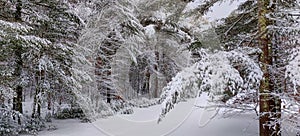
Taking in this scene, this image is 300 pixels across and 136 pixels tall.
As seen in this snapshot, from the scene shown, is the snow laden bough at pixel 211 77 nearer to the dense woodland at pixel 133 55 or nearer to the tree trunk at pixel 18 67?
the dense woodland at pixel 133 55

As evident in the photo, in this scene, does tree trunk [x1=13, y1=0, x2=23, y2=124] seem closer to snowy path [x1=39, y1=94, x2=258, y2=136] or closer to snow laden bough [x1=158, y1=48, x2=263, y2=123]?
snowy path [x1=39, y1=94, x2=258, y2=136]

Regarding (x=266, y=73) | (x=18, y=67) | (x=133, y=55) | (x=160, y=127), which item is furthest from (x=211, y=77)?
(x=133, y=55)

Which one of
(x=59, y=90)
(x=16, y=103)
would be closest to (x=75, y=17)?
(x=59, y=90)

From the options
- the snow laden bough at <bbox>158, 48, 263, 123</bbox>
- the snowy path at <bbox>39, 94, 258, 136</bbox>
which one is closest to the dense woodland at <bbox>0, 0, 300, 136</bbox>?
the snow laden bough at <bbox>158, 48, 263, 123</bbox>

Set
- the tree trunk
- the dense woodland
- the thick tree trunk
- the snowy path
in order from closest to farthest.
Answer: the dense woodland < the thick tree trunk < the snowy path < the tree trunk

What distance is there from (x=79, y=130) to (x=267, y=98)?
505 centimetres

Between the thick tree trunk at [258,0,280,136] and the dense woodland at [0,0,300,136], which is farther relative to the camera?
the thick tree trunk at [258,0,280,136]

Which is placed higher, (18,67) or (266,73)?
(18,67)

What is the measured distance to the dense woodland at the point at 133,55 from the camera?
4020mm

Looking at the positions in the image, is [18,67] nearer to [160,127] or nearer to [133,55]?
[160,127]

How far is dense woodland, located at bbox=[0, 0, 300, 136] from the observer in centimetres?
402

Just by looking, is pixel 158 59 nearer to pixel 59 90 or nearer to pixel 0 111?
pixel 59 90

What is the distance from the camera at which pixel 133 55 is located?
12.0 m

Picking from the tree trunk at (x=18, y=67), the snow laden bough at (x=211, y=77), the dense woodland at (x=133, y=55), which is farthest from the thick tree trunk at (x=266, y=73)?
the tree trunk at (x=18, y=67)
